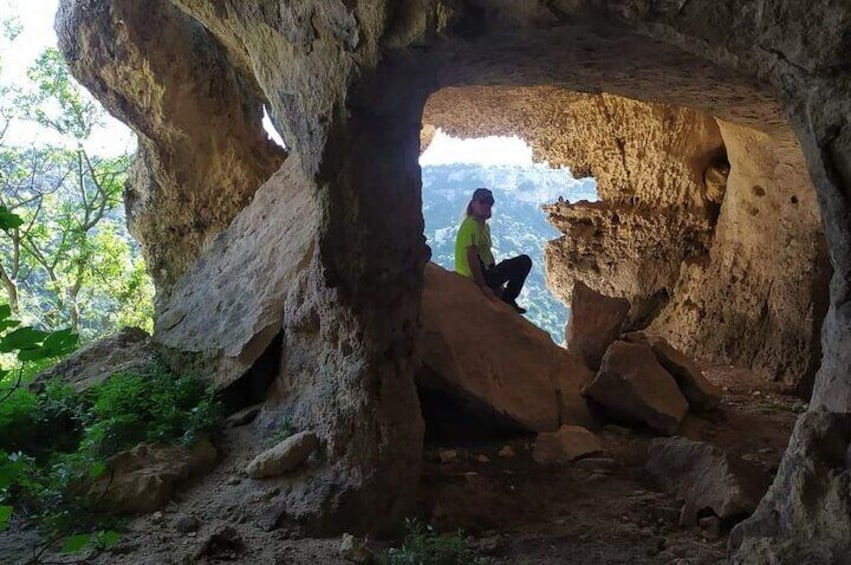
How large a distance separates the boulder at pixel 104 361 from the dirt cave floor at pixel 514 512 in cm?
123

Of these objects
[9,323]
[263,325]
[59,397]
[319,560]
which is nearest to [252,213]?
[263,325]

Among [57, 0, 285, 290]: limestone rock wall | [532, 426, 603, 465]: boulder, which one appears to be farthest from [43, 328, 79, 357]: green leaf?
[57, 0, 285, 290]: limestone rock wall

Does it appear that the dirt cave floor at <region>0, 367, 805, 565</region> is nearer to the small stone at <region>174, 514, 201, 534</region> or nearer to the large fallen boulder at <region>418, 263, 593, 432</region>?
the small stone at <region>174, 514, 201, 534</region>

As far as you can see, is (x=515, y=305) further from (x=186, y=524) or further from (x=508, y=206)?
(x=508, y=206)

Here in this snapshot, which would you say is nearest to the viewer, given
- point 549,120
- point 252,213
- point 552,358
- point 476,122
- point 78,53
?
point 552,358

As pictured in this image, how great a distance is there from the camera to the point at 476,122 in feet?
29.9

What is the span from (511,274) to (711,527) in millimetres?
3148

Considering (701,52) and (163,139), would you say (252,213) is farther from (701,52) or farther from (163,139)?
(701,52)

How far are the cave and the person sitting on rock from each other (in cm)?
125

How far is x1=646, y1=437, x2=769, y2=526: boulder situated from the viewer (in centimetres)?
347

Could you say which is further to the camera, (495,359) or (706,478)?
(495,359)

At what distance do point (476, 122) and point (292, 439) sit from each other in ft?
19.8

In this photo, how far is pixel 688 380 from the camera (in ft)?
17.3

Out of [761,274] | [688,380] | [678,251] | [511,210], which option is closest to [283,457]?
[688,380]
